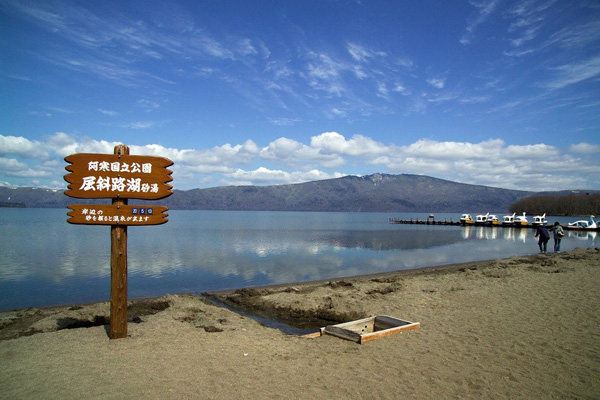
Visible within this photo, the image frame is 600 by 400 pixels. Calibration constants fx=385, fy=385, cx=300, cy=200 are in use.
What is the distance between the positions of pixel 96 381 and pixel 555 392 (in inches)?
257

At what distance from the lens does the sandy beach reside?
545cm

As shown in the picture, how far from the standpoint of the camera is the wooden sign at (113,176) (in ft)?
24.6

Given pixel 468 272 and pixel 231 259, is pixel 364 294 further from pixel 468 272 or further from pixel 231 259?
pixel 231 259

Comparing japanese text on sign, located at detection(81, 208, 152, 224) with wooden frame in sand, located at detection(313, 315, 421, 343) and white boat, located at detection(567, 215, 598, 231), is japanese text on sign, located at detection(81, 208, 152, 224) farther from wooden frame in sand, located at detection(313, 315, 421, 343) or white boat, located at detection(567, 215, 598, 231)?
white boat, located at detection(567, 215, 598, 231)

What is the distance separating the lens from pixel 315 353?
699 cm

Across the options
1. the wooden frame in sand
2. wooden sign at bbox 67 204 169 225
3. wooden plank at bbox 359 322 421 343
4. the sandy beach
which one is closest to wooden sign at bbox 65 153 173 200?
wooden sign at bbox 67 204 169 225

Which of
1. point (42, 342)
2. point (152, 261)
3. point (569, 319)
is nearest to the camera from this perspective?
point (42, 342)

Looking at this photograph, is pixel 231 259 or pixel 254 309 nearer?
pixel 254 309

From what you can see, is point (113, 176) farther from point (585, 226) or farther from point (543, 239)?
point (585, 226)

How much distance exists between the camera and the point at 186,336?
318 inches

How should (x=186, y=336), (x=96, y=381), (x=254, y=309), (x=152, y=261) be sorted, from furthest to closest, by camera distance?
(x=152, y=261)
(x=254, y=309)
(x=186, y=336)
(x=96, y=381)

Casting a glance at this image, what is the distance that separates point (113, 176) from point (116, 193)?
35cm

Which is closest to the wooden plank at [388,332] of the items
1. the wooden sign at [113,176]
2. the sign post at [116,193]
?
the sign post at [116,193]

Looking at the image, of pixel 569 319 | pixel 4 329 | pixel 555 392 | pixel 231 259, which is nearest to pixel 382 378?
pixel 555 392
